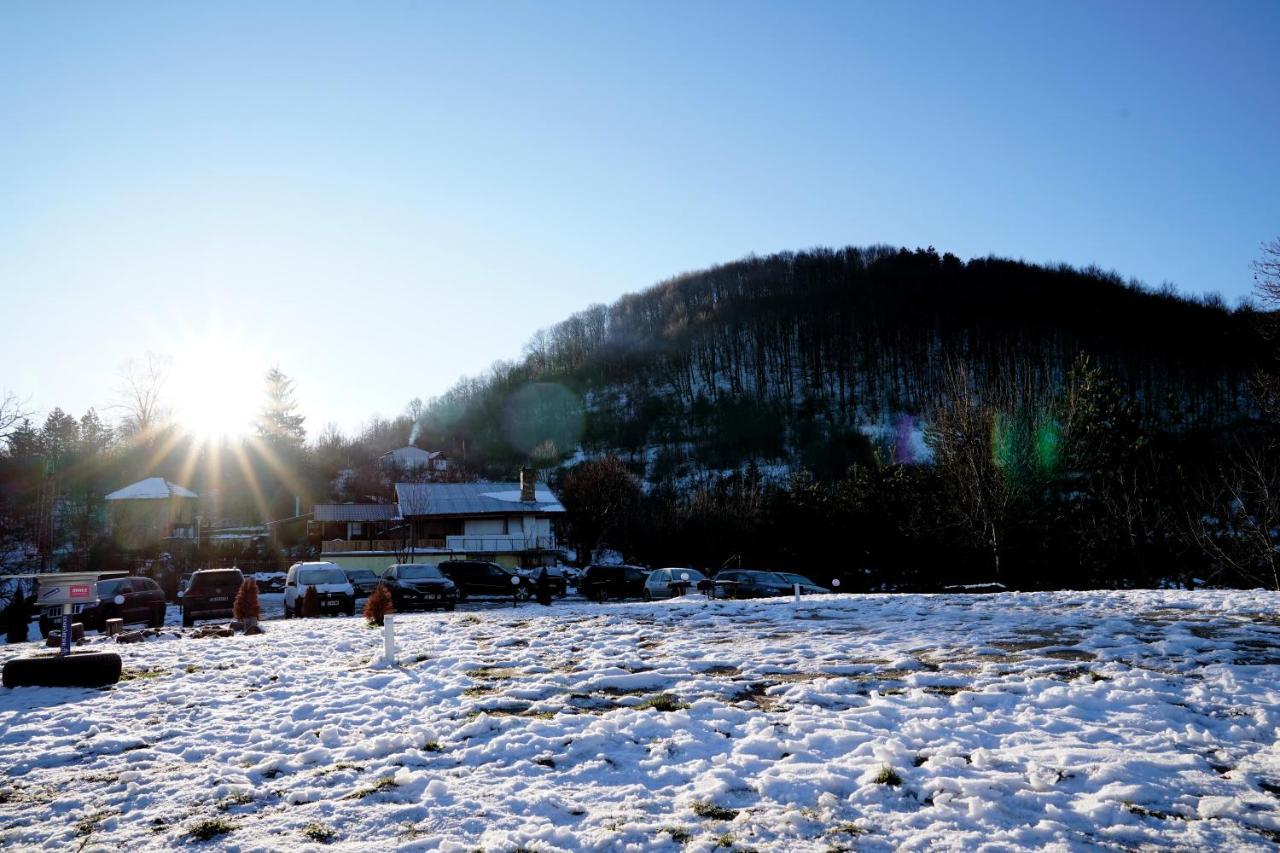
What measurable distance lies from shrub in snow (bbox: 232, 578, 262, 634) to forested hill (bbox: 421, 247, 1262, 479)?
239ft

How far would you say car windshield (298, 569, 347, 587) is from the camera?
2384 centimetres

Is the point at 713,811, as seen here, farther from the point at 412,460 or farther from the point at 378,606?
the point at 412,460

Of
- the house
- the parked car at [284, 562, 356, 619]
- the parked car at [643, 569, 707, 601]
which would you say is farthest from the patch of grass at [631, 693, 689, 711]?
the house

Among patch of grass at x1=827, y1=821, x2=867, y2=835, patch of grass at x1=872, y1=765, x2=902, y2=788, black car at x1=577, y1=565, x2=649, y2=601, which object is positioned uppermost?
patch of grass at x1=872, y1=765, x2=902, y2=788

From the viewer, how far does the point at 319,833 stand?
4.34m

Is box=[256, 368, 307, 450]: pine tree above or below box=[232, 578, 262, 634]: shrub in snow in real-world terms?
above

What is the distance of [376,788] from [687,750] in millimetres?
2118

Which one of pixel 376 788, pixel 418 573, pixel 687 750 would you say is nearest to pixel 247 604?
pixel 418 573

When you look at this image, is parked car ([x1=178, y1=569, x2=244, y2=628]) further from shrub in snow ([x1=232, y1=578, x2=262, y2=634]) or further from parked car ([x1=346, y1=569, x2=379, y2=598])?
parked car ([x1=346, y1=569, x2=379, y2=598])

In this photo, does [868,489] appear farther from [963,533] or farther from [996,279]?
[996,279]

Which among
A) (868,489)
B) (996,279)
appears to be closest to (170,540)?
(868,489)

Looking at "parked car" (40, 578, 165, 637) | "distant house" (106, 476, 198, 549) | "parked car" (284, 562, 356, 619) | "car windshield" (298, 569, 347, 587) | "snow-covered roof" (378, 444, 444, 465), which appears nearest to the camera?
"parked car" (40, 578, 165, 637)

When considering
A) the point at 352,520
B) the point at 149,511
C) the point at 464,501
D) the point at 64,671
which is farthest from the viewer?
the point at 352,520

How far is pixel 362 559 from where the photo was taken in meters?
50.3
